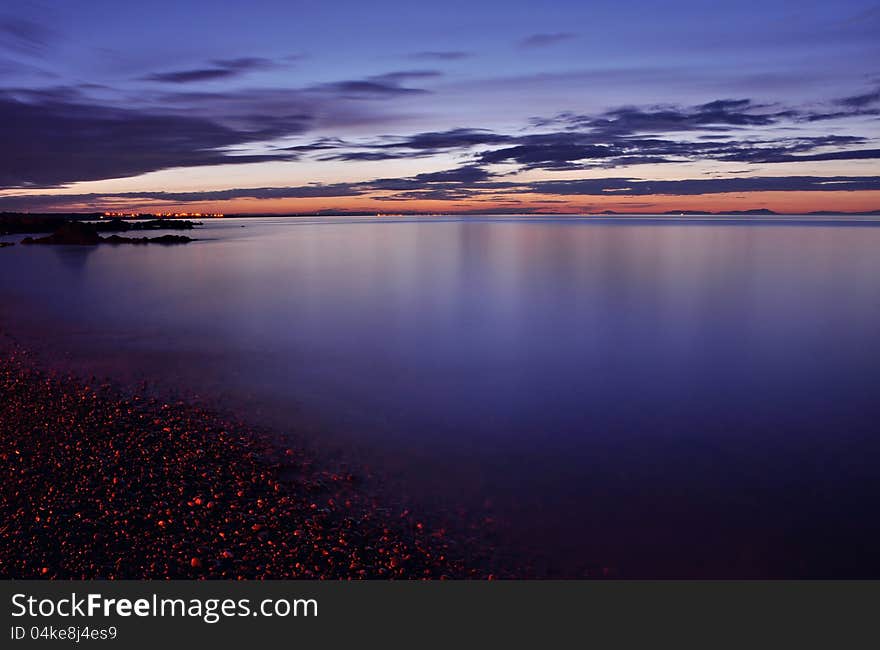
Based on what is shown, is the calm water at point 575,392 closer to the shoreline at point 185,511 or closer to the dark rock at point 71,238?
the shoreline at point 185,511

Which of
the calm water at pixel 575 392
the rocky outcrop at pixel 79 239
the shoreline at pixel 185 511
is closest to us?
the shoreline at pixel 185 511

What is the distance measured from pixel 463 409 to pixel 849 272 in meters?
35.4

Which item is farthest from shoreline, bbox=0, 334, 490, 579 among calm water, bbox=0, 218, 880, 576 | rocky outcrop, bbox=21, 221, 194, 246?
rocky outcrop, bbox=21, 221, 194, 246

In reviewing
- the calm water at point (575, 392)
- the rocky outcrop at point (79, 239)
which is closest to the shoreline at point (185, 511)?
the calm water at point (575, 392)

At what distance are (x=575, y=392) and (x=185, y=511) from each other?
9.42 m

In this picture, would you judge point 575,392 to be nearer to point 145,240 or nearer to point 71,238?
point 145,240

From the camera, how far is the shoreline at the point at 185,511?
6664mm

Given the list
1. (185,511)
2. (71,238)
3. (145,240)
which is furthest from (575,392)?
(71,238)

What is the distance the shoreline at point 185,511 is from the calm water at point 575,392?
3.72 ft

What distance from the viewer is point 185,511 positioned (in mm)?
7652

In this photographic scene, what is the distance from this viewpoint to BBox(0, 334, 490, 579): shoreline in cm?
666

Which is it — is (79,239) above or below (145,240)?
above
